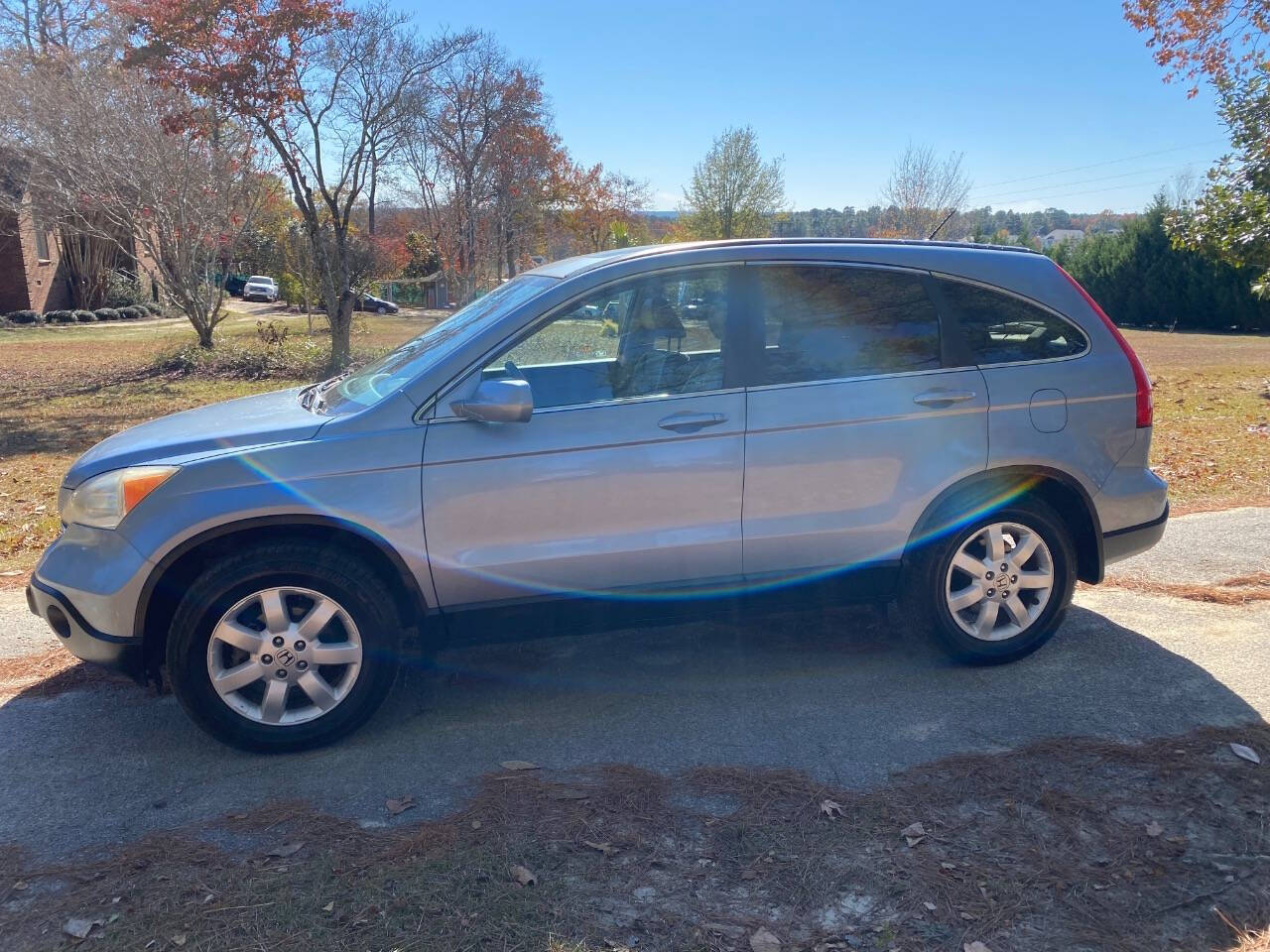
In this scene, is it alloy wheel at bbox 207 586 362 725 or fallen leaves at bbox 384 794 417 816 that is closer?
fallen leaves at bbox 384 794 417 816

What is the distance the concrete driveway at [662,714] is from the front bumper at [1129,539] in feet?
1.60

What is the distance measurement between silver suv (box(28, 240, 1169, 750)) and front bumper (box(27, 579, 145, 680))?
0.01m

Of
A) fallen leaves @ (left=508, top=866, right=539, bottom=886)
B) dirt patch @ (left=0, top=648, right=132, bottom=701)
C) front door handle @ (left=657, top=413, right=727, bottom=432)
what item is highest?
front door handle @ (left=657, top=413, right=727, bottom=432)

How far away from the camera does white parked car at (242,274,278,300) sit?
44344 mm

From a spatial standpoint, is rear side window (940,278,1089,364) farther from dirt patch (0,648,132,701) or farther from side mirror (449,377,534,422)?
dirt patch (0,648,132,701)

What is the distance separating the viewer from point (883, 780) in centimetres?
368

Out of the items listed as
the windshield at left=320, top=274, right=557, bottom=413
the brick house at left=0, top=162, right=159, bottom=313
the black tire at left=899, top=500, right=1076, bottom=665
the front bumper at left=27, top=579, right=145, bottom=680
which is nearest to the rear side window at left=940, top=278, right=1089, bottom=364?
the black tire at left=899, top=500, right=1076, bottom=665

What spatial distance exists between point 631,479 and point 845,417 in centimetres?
98

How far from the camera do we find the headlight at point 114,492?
384 centimetres

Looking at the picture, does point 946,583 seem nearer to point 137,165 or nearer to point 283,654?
point 283,654

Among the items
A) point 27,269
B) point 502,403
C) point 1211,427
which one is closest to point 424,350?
point 502,403

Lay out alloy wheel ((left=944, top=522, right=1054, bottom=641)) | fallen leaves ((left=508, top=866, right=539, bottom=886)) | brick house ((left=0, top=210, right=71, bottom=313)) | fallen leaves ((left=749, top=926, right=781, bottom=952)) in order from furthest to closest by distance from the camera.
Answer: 1. brick house ((left=0, top=210, right=71, bottom=313))
2. alloy wheel ((left=944, top=522, right=1054, bottom=641))
3. fallen leaves ((left=508, top=866, right=539, bottom=886))
4. fallen leaves ((left=749, top=926, right=781, bottom=952))

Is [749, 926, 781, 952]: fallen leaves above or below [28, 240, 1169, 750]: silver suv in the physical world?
below

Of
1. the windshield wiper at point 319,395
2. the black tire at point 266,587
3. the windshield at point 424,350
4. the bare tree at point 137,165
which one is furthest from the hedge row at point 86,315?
the black tire at point 266,587
